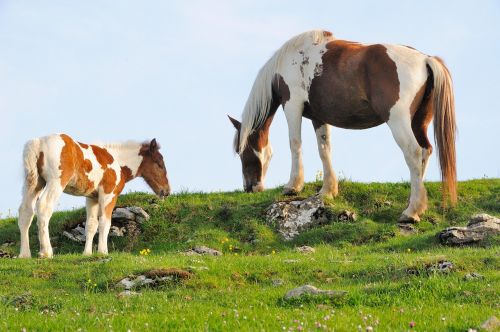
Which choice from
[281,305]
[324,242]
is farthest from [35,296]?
[324,242]

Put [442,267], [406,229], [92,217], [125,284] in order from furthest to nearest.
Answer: [406,229]
[92,217]
[442,267]
[125,284]

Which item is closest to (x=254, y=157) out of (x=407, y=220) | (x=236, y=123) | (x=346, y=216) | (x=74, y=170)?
(x=236, y=123)

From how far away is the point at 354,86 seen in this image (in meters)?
16.4

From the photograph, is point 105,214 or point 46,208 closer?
point 46,208

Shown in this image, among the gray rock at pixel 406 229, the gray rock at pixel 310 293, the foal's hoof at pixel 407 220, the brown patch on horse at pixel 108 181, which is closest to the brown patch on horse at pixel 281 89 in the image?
the foal's hoof at pixel 407 220

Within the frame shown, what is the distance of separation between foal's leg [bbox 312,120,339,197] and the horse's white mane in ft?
4.49

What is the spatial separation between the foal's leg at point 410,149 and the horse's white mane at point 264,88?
10.3 feet

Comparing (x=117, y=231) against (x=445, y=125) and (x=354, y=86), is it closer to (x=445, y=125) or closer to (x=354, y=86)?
(x=354, y=86)

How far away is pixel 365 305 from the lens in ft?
28.8

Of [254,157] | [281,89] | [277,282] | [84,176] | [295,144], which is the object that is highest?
[281,89]

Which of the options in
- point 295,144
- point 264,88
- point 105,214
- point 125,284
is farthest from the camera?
point 264,88

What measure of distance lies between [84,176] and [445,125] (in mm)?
7727

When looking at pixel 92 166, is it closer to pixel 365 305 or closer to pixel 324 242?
pixel 324 242

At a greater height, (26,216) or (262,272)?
(26,216)
